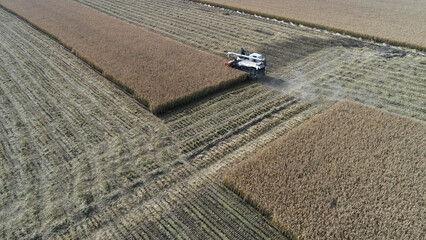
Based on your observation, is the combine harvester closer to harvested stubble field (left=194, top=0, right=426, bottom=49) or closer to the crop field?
the crop field

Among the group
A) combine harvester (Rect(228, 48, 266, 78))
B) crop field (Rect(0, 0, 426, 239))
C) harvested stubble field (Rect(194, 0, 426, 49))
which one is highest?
harvested stubble field (Rect(194, 0, 426, 49))

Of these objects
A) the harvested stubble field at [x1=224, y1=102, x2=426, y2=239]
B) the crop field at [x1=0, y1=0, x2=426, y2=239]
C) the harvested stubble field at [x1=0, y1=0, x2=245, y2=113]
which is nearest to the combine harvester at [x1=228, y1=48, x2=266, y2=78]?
the crop field at [x1=0, y1=0, x2=426, y2=239]

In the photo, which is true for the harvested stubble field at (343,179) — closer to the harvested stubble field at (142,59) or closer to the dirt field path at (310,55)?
the dirt field path at (310,55)

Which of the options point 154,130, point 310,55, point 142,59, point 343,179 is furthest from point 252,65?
point 343,179

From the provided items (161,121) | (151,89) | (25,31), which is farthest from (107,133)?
(25,31)

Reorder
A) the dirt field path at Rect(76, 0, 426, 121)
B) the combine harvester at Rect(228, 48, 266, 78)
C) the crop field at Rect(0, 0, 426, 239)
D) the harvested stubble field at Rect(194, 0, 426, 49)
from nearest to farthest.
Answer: the crop field at Rect(0, 0, 426, 239), the dirt field path at Rect(76, 0, 426, 121), the combine harvester at Rect(228, 48, 266, 78), the harvested stubble field at Rect(194, 0, 426, 49)

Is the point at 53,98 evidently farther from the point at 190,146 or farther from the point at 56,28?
the point at 56,28

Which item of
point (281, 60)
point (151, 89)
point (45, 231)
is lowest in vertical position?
point (45, 231)
